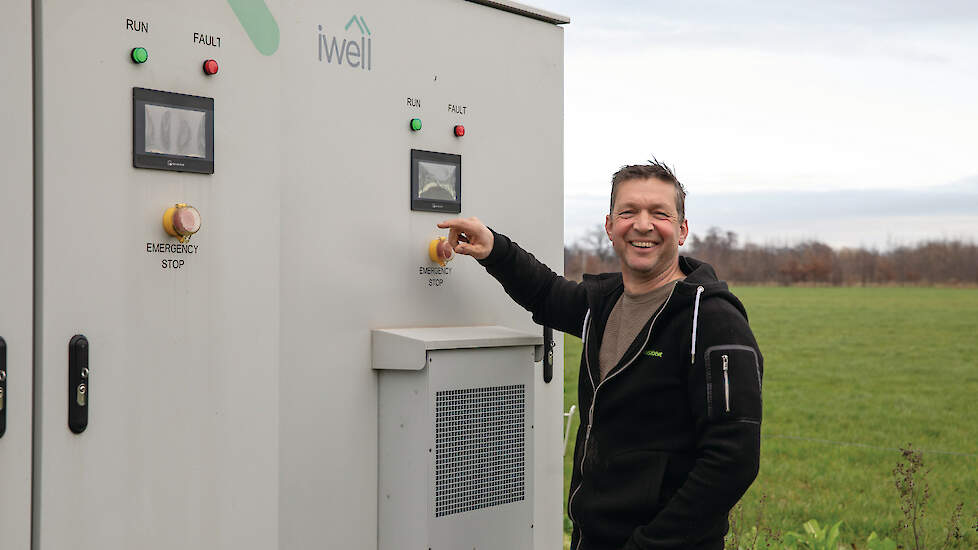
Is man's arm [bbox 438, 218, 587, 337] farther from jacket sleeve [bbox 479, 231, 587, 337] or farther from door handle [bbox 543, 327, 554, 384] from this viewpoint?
door handle [bbox 543, 327, 554, 384]

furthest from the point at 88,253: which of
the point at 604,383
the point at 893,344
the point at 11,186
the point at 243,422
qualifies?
the point at 893,344

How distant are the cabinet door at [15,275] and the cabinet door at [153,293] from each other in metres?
0.03

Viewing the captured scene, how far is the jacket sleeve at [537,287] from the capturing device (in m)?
2.76

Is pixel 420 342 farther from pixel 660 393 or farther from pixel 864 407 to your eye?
pixel 864 407

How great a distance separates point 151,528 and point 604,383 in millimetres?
1184

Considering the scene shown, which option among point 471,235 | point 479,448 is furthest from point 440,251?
point 479,448

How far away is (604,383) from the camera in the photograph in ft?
7.57

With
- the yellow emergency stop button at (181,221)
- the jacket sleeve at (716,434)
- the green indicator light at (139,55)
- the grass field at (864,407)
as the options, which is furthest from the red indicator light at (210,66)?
the grass field at (864,407)

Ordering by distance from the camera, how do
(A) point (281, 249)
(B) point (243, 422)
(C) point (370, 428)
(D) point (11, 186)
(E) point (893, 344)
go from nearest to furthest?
(D) point (11, 186)
(B) point (243, 422)
(A) point (281, 249)
(C) point (370, 428)
(E) point (893, 344)

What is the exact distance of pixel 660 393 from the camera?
7.31ft

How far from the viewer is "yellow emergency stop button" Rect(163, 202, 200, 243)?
206 cm

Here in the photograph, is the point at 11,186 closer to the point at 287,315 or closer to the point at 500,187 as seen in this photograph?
the point at 287,315

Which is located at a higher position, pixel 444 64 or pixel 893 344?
pixel 444 64

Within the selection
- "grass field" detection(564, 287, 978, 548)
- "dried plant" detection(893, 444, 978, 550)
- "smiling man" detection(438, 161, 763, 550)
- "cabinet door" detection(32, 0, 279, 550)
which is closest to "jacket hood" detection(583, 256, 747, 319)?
"smiling man" detection(438, 161, 763, 550)
